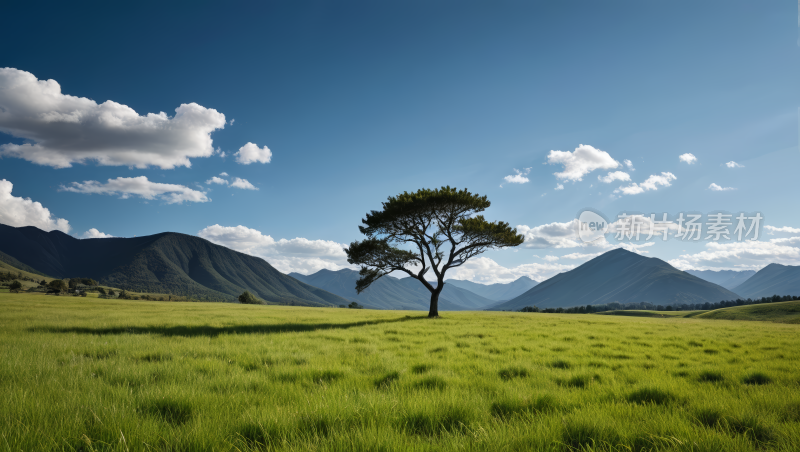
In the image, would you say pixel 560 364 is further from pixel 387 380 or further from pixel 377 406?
pixel 377 406

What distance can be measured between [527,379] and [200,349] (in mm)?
8699

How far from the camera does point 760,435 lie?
3906 millimetres

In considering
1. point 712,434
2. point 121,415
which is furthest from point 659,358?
point 121,415

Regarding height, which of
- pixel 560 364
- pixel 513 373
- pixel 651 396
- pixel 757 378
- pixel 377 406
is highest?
pixel 377 406

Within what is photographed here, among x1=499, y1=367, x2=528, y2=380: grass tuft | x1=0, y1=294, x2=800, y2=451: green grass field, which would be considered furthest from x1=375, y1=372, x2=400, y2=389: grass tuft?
x1=499, y1=367, x2=528, y2=380: grass tuft

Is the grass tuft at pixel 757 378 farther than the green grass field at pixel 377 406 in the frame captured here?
Yes

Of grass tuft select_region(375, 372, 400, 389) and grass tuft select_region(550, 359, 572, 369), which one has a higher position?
grass tuft select_region(375, 372, 400, 389)

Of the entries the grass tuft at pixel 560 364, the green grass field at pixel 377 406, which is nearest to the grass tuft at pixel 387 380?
the green grass field at pixel 377 406

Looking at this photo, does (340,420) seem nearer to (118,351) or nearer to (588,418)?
(588,418)

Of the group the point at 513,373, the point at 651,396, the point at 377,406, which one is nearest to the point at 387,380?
the point at 377,406

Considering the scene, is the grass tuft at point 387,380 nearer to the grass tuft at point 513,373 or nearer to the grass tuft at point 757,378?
the grass tuft at point 513,373

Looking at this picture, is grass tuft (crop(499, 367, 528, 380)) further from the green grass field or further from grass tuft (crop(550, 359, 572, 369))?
grass tuft (crop(550, 359, 572, 369))

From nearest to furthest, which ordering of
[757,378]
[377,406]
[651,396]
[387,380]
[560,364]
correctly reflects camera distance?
[377,406]
[651,396]
[387,380]
[757,378]
[560,364]

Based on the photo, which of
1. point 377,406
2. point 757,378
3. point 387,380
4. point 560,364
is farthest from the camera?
point 560,364
